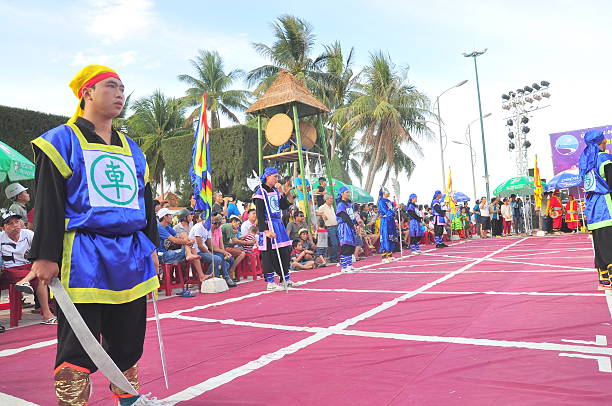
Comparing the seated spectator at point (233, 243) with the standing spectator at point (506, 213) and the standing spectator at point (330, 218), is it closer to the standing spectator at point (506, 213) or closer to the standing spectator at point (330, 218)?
the standing spectator at point (330, 218)

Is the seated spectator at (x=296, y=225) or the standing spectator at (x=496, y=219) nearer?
the seated spectator at (x=296, y=225)

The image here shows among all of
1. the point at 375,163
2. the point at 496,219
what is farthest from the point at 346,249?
the point at 375,163

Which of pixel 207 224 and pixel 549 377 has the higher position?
pixel 207 224

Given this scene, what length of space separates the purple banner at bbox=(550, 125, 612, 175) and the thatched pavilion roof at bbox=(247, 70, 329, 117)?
2188 centimetres

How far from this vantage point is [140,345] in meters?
2.53

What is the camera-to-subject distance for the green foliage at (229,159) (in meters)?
29.5

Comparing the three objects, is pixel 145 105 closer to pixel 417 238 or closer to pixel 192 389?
pixel 417 238

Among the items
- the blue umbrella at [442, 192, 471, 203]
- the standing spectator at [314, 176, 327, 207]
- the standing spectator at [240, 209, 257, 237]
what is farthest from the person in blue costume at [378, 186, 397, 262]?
the blue umbrella at [442, 192, 471, 203]

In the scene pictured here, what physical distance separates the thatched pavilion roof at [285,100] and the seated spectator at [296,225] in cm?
321

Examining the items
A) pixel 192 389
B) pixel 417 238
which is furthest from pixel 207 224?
pixel 417 238

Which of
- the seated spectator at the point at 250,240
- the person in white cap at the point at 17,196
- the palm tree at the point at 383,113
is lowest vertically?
the seated spectator at the point at 250,240

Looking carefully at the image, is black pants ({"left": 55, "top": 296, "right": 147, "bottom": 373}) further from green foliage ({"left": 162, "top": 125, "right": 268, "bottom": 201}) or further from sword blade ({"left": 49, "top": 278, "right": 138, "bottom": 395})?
green foliage ({"left": 162, "top": 125, "right": 268, "bottom": 201})

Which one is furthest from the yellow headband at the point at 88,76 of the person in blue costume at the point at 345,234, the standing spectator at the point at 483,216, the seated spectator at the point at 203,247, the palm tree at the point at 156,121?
the palm tree at the point at 156,121

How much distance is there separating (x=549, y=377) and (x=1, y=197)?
1613cm
